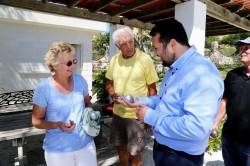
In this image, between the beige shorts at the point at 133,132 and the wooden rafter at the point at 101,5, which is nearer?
the beige shorts at the point at 133,132

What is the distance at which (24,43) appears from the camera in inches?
317

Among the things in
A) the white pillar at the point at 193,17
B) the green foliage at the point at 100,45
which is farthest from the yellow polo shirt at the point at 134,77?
the green foliage at the point at 100,45

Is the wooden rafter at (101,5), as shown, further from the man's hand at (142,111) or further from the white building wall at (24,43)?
the white building wall at (24,43)

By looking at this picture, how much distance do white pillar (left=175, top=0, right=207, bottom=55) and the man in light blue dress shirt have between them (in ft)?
8.03

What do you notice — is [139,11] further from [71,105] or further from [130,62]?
[71,105]

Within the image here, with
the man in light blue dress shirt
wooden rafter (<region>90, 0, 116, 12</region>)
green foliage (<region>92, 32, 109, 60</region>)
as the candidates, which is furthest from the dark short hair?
green foliage (<region>92, 32, 109, 60</region>)

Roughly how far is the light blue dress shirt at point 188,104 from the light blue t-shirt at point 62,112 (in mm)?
748

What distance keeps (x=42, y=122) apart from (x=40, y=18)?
6811 millimetres

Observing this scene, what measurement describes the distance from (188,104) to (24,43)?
7.85 m

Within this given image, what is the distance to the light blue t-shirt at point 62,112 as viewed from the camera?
6.36 feet

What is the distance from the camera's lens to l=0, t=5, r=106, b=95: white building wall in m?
7.62

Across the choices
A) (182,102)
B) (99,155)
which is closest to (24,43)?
(99,155)

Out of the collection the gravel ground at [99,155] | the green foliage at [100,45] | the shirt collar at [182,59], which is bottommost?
the gravel ground at [99,155]

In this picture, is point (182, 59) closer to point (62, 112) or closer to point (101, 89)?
point (62, 112)
